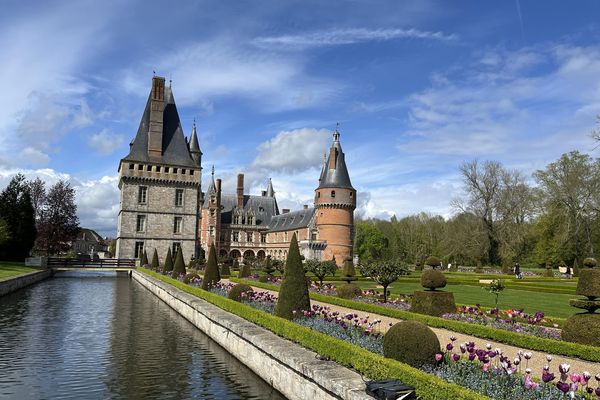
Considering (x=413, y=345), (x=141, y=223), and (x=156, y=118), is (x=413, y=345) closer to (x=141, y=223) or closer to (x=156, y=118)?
(x=141, y=223)

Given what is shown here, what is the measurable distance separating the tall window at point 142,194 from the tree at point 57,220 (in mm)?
9360

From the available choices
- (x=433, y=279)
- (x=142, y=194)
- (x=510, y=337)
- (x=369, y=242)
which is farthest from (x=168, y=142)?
(x=510, y=337)

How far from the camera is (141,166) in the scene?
4138 cm

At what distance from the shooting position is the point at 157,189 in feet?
137

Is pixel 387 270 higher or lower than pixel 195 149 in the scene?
lower

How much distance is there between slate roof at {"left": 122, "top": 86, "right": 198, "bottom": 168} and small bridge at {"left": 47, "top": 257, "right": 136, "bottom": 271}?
8.75 meters

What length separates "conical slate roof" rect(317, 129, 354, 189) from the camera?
4784 cm

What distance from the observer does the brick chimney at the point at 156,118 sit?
4222 centimetres

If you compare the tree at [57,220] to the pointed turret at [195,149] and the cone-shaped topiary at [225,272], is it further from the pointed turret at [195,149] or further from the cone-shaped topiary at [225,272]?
the cone-shaped topiary at [225,272]

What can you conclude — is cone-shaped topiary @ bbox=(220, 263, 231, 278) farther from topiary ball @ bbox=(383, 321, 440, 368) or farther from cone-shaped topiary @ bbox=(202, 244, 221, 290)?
topiary ball @ bbox=(383, 321, 440, 368)

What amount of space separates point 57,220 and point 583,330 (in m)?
46.1

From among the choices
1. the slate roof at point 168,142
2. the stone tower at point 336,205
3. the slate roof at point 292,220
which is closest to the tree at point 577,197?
the stone tower at point 336,205

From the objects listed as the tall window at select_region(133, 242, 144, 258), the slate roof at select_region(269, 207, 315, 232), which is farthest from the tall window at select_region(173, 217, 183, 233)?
the slate roof at select_region(269, 207, 315, 232)

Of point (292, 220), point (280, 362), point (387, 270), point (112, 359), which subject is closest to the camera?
point (280, 362)
